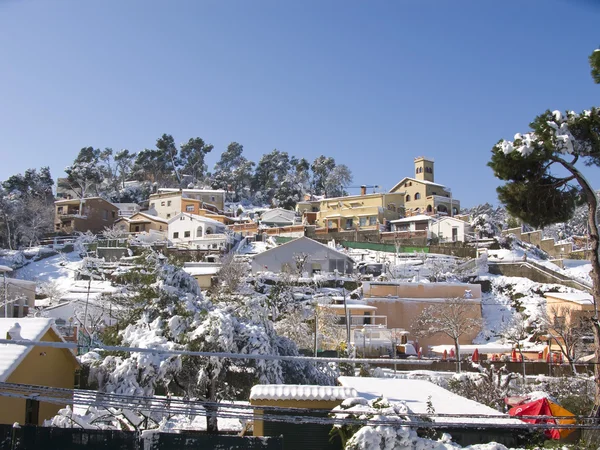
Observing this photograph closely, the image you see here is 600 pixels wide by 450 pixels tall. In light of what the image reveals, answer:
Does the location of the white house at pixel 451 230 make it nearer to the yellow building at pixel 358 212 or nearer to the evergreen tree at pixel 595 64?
the yellow building at pixel 358 212

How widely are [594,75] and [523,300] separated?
107ft

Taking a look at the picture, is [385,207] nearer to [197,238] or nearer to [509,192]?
[197,238]

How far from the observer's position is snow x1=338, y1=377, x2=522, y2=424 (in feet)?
37.7

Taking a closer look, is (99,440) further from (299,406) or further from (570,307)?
(570,307)

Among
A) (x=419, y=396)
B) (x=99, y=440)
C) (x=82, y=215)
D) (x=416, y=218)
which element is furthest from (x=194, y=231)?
(x=99, y=440)

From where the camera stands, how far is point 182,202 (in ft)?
251

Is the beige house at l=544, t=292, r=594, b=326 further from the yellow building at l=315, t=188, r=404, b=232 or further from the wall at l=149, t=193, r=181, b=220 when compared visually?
the wall at l=149, t=193, r=181, b=220

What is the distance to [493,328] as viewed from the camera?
4038 centimetres

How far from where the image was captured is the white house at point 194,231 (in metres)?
60.5

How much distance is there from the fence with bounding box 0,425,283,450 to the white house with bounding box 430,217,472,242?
5503 cm

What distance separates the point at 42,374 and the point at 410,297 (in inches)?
1255

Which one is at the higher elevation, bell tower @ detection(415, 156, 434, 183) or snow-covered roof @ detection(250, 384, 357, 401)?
bell tower @ detection(415, 156, 434, 183)

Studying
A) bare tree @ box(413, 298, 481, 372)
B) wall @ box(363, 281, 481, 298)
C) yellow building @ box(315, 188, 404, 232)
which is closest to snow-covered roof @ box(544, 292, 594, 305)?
bare tree @ box(413, 298, 481, 372)

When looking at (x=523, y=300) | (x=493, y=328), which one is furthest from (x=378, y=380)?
(x=523, y=300)
